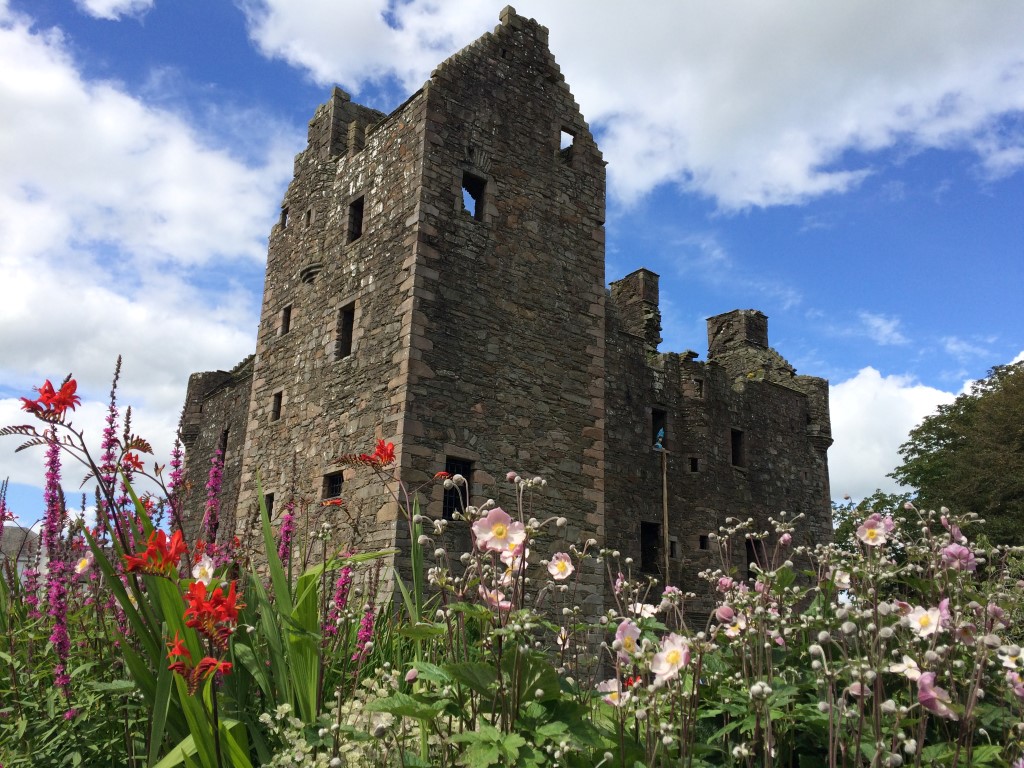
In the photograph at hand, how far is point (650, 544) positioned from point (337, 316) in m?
8.88

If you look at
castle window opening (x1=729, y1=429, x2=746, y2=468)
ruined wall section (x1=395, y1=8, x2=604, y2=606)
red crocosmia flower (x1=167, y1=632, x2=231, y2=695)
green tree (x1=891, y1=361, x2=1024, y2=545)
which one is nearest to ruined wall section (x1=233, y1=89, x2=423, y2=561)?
ruined wall section (x1=395, y1=8, x2=604, y2=606)

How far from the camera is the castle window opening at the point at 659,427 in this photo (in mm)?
18594

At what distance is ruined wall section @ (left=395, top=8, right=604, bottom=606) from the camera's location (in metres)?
11.1

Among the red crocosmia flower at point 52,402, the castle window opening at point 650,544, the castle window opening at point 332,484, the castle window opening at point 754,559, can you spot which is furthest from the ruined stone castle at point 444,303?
the red crocosmia flower at point 52,402

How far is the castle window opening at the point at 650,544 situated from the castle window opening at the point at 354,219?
8.79 metres

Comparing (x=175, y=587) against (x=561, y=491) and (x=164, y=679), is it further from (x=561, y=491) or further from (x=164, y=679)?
(x=561, y=491)

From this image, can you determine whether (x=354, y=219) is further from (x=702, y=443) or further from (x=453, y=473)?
(x=702, y=443)

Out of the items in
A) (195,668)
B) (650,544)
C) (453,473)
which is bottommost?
(195,668)

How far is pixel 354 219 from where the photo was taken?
43.0ft

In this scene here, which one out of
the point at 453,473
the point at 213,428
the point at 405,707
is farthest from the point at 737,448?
the point at 405,707

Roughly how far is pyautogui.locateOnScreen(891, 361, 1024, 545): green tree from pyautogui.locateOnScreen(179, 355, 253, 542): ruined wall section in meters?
19.8

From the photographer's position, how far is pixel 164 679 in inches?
126

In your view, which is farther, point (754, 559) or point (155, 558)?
point (754, 559)

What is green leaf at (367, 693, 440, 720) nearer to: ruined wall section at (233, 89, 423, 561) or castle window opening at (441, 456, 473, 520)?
ruined wall section at (233, 89, 423, 561)
